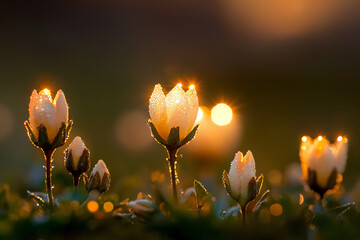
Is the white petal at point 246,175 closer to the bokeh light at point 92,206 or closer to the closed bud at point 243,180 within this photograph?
the closed bud at point 243,180

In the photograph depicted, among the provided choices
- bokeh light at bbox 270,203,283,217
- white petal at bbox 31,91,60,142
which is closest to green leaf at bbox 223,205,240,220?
bokeh light at bbox 270,203,283,217

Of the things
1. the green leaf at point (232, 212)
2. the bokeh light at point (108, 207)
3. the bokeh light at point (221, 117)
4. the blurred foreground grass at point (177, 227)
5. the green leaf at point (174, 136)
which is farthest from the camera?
the bokeh light at point (221, 117)

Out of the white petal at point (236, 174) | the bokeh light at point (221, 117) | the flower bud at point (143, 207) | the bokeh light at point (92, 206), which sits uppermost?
the bokeh light at point (221, 117)

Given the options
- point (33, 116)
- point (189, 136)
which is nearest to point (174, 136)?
point (189, 136)

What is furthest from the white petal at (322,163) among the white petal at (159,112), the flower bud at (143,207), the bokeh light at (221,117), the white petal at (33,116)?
the bokeh light at (221,117)

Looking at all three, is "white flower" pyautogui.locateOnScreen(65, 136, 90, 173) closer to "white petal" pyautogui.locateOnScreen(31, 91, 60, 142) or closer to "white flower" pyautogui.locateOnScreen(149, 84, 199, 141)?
"white petal" pyautogui.locateOnScreen(31, 91, 60, 142)
